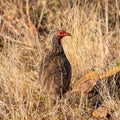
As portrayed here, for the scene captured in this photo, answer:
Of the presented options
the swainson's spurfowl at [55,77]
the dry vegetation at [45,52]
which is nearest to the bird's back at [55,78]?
the swainson's spurfowl at [55,77]

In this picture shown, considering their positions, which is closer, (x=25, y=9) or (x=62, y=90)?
(x=62, y=90)

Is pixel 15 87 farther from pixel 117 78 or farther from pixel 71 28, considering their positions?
pixel 71 28

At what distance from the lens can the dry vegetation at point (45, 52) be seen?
5520 millimetres

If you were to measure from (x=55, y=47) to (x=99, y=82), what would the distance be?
2.45ft

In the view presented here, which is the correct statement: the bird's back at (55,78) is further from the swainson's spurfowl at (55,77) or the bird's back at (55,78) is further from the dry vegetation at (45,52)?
the dry vegetation at (45,52)

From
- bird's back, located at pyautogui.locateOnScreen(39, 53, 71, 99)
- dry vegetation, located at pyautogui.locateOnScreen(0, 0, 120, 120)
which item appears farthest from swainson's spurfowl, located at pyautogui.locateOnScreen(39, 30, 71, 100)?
dry vegetation, located at pyautogui.locateOnScreen(0, 0, 120, 120)

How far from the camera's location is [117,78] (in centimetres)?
597

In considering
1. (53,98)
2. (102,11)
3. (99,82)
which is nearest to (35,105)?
(53,98)

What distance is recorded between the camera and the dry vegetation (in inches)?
217

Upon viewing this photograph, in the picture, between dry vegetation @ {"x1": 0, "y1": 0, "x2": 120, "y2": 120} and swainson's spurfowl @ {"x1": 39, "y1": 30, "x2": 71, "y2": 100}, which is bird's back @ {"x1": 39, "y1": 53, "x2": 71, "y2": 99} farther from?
dry vegetation @ {"x1": 0, "y1": 0, "x2": 120, "y2": 120}

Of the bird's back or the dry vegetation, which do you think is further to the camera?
the bird's back

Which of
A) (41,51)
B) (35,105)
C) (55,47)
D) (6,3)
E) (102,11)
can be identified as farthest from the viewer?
(102,11)

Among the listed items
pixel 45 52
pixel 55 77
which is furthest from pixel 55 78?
pixel 45 52

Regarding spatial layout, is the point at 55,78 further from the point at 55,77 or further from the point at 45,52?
the point at 45,52
